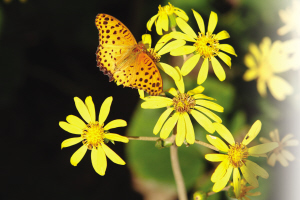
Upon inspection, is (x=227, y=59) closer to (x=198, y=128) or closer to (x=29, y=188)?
(x=198, y=128)

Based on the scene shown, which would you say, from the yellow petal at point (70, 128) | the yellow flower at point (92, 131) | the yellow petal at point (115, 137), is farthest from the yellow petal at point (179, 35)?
the yellow petal at point (70, 128)

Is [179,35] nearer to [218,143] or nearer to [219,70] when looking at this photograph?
[219,70]

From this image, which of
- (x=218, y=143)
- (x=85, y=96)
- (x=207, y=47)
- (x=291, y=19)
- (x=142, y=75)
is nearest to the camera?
(x=142, y=75)

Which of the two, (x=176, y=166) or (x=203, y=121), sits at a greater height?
(x=203, y=121)

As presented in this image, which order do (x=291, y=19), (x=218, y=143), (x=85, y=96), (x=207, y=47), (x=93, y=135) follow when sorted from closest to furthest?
1. (x=218, y=143)
2. (x=93, y=135)
3. (x=207, y=47)
4. (x=291, y=19)
5. (x=85, y=96)

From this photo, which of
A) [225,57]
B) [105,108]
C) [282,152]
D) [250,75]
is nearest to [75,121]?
[105,108]

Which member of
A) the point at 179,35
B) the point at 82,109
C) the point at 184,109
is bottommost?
the point at 82,109
